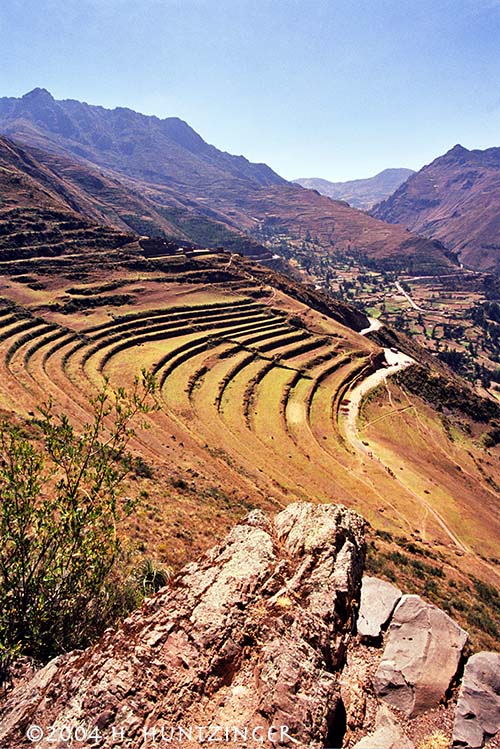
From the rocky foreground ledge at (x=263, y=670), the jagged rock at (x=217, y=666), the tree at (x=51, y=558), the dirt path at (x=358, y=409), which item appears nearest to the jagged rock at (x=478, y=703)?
the rocky foreground ledge at (x=263, y=670)

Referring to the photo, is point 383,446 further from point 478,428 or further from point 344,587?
point 344,587

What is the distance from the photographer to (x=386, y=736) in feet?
26.9

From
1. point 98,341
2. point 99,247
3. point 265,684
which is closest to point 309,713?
point 265,684

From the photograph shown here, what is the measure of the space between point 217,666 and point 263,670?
3.18 ft

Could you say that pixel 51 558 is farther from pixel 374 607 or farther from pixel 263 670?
pixel 374 607

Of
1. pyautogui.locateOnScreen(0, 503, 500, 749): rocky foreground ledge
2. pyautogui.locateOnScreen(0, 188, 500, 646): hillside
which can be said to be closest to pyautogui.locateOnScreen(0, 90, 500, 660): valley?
pyautogui.locateOnScreen(0, 188, 500, 646): hillside

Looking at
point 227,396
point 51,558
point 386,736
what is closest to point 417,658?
point 386,736

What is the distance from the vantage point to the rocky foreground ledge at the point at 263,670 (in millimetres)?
7250

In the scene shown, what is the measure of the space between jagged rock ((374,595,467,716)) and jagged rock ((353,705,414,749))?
499 millimetres

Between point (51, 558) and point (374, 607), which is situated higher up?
point (374, 607)

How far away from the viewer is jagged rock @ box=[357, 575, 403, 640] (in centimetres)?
1111

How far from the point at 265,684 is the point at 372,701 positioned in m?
3.12

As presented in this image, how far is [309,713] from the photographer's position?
7.33 metres

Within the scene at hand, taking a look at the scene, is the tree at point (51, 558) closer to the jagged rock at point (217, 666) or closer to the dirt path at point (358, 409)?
the jagged rock at point (217, 666)
